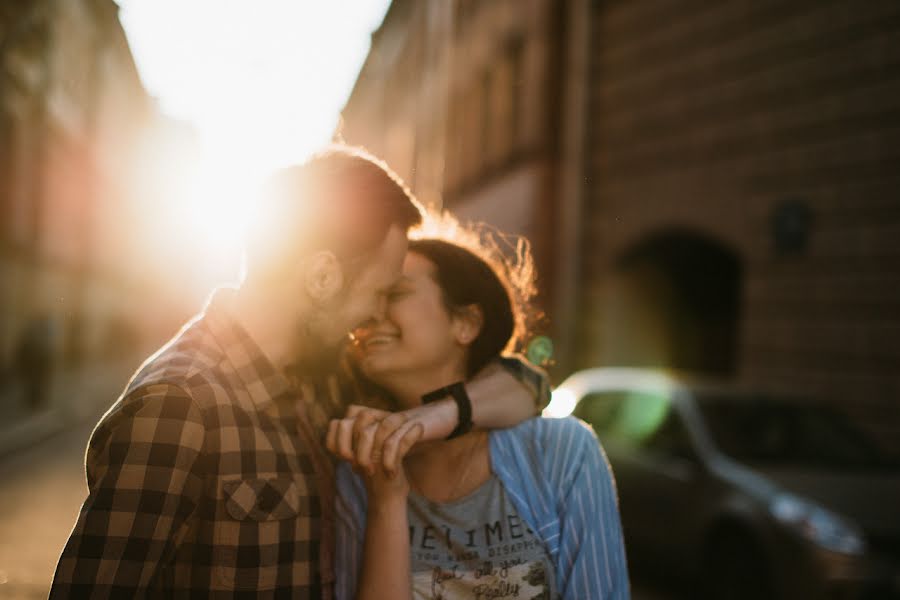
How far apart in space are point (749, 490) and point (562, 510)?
3756mm

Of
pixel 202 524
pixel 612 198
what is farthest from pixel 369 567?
pixel 612 198

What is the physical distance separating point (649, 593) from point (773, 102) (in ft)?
24.8

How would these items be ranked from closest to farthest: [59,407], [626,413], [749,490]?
[749,490]
[626,413]
[59,407]

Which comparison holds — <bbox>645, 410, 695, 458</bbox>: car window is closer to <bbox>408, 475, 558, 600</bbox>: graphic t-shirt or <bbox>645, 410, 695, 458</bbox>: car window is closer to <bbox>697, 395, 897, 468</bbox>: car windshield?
<bbox>697, 395, 897, 468</bbox>: car windshield

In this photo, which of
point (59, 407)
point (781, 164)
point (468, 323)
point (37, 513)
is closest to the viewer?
point (468, 323)

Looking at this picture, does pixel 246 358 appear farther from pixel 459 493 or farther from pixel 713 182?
pixel 713 182

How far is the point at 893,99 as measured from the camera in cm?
1050

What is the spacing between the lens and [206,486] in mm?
1890

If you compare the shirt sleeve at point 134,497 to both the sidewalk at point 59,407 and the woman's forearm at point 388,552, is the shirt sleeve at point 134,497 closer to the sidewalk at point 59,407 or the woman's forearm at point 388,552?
the woman's forearm at point 388,552

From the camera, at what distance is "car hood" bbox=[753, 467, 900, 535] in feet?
17.4

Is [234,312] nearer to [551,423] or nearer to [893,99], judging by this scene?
[551,423]

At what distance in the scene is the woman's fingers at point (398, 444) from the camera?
2062 millimetres

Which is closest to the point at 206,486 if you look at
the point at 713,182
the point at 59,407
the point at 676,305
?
the point at 713,182

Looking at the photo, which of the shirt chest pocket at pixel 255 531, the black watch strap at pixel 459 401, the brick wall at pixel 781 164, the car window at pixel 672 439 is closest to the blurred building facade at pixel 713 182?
the brick wall at pixel 781 164
